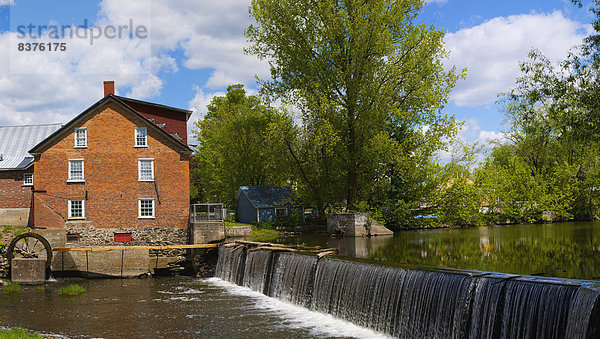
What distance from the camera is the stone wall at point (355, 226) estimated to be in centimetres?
3156

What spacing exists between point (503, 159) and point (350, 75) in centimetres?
3364

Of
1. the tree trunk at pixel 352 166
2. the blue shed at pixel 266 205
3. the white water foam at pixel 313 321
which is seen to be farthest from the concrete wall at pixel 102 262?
the blue shed at pixel 266 205

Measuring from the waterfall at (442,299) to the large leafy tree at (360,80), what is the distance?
1585cm

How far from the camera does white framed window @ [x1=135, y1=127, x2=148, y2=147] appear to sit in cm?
3017

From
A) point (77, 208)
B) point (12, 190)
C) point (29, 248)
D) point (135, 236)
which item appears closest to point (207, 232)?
point (135, 236)

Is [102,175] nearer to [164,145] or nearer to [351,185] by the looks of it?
[164,145]

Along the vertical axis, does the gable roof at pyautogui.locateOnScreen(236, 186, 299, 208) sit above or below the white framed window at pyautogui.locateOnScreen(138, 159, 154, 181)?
below

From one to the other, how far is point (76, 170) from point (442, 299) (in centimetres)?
2507

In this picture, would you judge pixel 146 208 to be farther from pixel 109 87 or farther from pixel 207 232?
pixel 109 87

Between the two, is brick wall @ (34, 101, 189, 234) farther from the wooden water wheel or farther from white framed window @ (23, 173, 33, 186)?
the wooden water wheel

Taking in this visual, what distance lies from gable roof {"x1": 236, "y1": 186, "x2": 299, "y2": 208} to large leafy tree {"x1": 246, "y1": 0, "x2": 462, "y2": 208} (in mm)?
7014

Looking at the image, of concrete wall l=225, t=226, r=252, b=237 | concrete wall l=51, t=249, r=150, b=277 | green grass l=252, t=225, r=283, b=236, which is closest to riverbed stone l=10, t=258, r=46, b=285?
concrete wall l=51, t=249, r=150, b=277

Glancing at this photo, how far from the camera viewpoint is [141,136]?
3020 centimetres

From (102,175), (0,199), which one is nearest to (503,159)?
(102,175)
